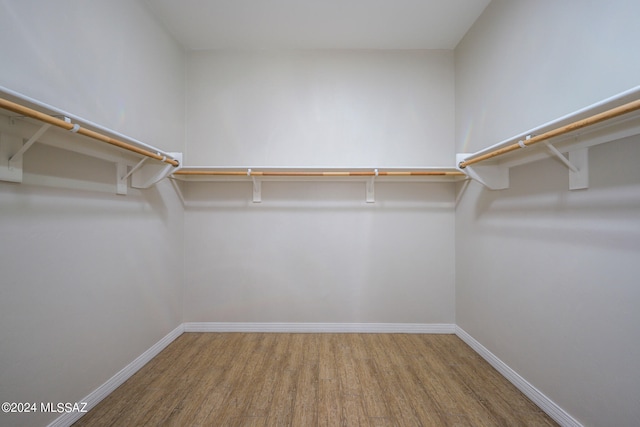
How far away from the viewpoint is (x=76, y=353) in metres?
1.40

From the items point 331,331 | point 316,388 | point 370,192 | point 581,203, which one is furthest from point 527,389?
point 370,192

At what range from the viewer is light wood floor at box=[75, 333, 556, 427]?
56.1 inches

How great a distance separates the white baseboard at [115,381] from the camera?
52.7 inches

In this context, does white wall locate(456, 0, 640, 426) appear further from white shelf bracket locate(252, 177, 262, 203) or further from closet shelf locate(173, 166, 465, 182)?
white shelf bracket locate(252, 177, 262, 203)

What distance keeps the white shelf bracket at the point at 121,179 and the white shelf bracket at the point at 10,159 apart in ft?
1.77

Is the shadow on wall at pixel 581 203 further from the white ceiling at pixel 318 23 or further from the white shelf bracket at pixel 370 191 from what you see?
the white ceiling at pixel 318 23

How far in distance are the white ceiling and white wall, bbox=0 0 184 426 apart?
306 mm

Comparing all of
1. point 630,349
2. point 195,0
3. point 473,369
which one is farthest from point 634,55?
point 195,0

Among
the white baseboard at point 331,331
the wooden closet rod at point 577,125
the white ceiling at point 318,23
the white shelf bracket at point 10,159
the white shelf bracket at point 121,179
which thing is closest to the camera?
the wooden closet rod at point 577,125

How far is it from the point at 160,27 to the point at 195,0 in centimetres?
44

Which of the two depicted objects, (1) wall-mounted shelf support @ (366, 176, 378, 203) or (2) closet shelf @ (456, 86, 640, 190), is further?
(1) wall-mounted shelf support @ (366, 176, 378, 203)

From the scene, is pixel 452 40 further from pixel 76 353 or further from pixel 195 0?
pixel 76 353

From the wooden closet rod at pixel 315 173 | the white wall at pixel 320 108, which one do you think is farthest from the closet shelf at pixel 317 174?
the white wall at pixel 320 108

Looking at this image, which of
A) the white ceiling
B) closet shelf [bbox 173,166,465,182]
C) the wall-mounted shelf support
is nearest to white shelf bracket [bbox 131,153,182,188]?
closet shelf [bbox 173,166,465,182]
